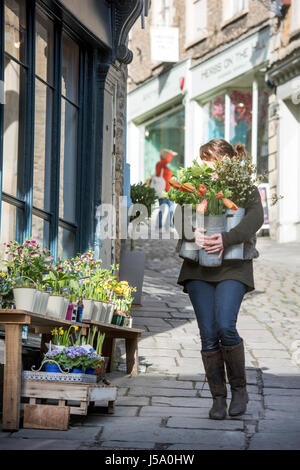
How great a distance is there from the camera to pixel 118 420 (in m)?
5.67

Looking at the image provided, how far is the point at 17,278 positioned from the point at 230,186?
61.5 inches

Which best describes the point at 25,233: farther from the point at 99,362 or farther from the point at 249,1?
the point at 249,1

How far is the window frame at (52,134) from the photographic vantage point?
768cm

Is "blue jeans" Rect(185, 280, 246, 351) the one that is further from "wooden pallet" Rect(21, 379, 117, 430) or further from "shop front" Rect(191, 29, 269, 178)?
"shop front" Rect(191, 29, 269, 178)

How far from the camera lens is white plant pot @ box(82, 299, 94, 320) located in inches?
270

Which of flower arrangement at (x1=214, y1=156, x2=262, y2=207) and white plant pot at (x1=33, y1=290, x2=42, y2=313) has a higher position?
flower arrangement at (x1=214, y1=156, x2=262, y2=207)

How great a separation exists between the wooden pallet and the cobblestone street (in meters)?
0.08

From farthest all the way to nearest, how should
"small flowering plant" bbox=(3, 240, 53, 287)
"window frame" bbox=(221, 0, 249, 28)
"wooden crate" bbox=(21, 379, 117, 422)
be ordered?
"window frame" bbox=(221, 0, 249, 28), "small flowering plant" bbox=(3, 240, 53, 287), "wooden crate" bbox=(21, 379, 117, 422)

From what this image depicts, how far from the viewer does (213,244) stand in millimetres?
5641

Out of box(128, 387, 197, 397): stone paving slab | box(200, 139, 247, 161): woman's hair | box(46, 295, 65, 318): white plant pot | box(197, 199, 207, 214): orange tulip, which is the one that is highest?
box(200, 139, 247, 161): woman's hair

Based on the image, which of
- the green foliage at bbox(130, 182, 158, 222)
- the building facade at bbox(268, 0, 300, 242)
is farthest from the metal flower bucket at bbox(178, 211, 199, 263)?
the building facade at bbox(268, 0, 300, 242)

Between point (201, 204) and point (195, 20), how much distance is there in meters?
20.6

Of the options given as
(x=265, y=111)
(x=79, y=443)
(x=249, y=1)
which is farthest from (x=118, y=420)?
(x=249, y=1)

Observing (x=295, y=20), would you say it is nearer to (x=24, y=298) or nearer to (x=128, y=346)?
(x=128, y=346)
